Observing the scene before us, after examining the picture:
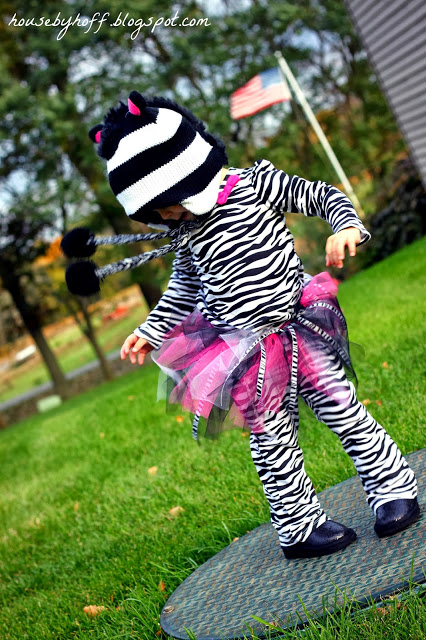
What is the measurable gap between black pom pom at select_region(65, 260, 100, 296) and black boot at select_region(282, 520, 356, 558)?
115 centimetres

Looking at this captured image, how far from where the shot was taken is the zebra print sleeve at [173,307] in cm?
265

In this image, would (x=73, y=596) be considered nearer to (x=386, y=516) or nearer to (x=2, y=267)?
(x=386, y=516)

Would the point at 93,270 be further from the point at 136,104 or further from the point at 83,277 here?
the point at 136,104

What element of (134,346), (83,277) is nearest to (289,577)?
(134,346)

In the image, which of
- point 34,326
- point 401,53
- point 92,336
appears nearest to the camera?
point 401,53

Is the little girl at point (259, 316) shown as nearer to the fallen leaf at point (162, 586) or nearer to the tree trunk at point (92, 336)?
the fallen leaf at point (162, 586)

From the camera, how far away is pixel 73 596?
3.27 meters

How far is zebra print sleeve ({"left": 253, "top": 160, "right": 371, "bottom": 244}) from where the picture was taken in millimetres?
2144

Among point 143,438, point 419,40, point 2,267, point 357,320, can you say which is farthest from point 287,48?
point 143,438

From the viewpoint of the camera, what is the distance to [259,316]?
2.34m

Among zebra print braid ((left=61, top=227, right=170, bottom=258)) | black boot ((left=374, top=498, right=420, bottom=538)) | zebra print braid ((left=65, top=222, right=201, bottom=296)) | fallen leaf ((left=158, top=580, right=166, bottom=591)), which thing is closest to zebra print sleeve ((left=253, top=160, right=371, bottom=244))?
zebra print braid ((left=65, top=222, right=201, bottom=296))

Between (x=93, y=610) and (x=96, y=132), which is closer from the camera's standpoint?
(x=96, y=132)

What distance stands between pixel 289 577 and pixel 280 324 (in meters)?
0.87

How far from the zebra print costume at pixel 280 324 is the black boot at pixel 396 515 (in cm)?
3
